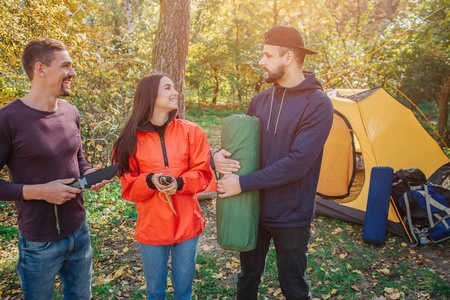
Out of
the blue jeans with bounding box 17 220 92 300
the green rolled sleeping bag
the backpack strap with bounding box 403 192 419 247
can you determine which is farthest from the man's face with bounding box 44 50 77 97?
the backpack strap with bounding box 403 192 419 247

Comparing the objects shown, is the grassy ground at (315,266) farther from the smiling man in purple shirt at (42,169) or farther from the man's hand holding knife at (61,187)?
the man's hand holding knife at (61,187)

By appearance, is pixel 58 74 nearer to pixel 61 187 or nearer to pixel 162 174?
pixel 61 187

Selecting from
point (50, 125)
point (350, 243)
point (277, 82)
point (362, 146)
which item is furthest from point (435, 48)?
point (50, 125)

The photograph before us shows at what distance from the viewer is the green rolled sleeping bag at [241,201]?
190cm

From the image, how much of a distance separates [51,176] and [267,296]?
222 cm

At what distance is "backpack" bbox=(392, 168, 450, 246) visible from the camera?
3.67 m

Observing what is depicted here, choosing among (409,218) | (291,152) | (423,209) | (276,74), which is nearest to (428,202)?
(423,209)

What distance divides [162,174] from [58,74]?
895 mm

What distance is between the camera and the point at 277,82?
2.07 meters

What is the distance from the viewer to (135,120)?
1958mm

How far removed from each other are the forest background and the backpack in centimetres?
172

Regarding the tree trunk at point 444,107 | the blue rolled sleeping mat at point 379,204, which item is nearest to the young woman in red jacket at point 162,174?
the blue rolled sleeping mat at point 379,204

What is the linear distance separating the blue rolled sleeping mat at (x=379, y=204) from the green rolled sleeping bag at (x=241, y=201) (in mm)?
2457

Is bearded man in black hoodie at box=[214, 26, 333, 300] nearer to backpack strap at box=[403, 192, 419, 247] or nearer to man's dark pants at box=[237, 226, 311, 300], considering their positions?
man's dark pants at box=[237, 226, 311, 300]
